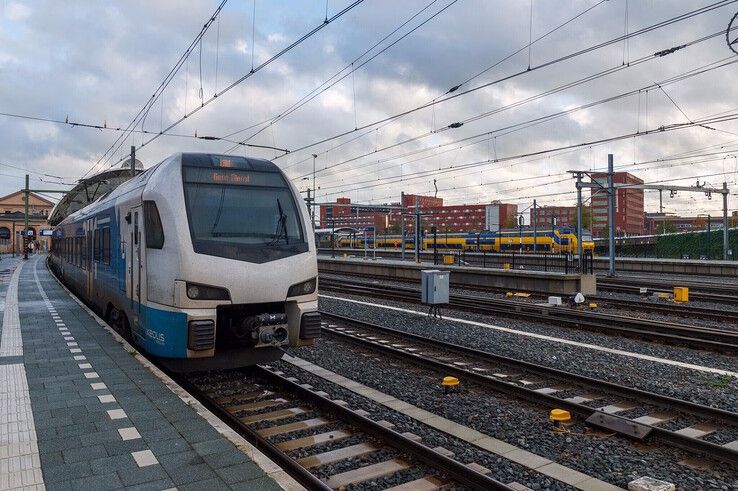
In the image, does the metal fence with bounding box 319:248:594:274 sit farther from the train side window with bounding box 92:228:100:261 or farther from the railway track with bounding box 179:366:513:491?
the train side window with bounding box 92:228:100:261

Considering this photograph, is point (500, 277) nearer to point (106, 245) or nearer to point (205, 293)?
point (106, 245)

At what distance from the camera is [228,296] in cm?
662

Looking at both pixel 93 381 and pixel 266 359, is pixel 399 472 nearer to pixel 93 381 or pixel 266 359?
pixel 266 359

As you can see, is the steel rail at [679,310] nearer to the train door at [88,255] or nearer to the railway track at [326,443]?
the railway track at [326,443]

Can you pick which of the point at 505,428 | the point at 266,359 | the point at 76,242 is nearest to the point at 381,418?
the point at 505,428

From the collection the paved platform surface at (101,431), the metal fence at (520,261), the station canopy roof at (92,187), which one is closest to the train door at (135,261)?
the paved platform surface at (101,431)

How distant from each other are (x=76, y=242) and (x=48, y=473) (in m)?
11.8

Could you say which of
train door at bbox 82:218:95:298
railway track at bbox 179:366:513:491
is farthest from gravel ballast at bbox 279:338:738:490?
train door at bbox 82:218:95:298

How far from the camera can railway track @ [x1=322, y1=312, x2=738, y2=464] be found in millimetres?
5656

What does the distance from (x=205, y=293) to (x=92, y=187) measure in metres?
28.0

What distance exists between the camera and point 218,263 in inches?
260

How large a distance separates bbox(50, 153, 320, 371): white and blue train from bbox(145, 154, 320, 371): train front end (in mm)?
13

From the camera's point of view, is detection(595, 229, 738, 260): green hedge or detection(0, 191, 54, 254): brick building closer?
detection(595, 229, 738, 260): green hedge

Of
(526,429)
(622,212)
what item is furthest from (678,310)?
(622,212)
